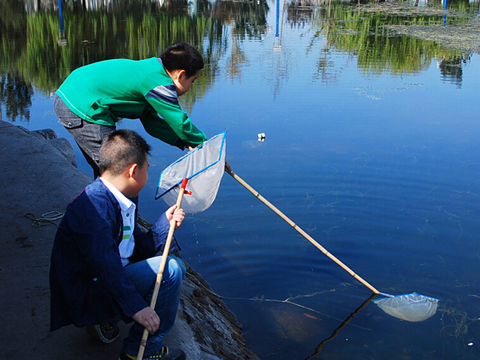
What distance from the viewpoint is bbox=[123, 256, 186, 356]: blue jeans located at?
220 centimetres

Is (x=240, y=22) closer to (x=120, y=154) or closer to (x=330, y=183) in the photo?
(x=330, y=183)

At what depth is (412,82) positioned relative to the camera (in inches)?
405

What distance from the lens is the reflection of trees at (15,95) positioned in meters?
8.44

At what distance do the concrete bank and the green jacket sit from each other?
0.92m

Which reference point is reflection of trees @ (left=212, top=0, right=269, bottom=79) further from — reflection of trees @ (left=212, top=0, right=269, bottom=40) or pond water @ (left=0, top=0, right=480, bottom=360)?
pond water @ (left=0, top=0, right=480, bottom=360)

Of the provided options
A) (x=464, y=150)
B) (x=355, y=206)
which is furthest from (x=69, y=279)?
(x=464, y=150)

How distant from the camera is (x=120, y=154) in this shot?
223 centimetres

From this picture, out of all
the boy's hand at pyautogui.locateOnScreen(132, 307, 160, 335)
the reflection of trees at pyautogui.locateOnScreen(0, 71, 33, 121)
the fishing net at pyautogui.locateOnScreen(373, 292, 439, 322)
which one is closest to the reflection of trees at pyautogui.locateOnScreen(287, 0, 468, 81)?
the reflection of trees at pyautogui.locateOnScreen(0, 71, 33, 121)

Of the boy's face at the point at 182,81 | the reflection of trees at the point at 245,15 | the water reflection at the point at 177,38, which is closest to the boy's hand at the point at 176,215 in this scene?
the boy's face at the point at 182,81

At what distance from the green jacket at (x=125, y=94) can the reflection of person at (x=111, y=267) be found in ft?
2.96

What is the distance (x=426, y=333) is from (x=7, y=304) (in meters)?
2.92

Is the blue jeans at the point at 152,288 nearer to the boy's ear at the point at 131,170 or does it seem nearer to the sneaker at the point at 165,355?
the sneaker at the point at 165,355

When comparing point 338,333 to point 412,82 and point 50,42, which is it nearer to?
point 412,82

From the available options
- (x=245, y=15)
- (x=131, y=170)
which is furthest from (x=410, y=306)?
(x=245, y=15)
